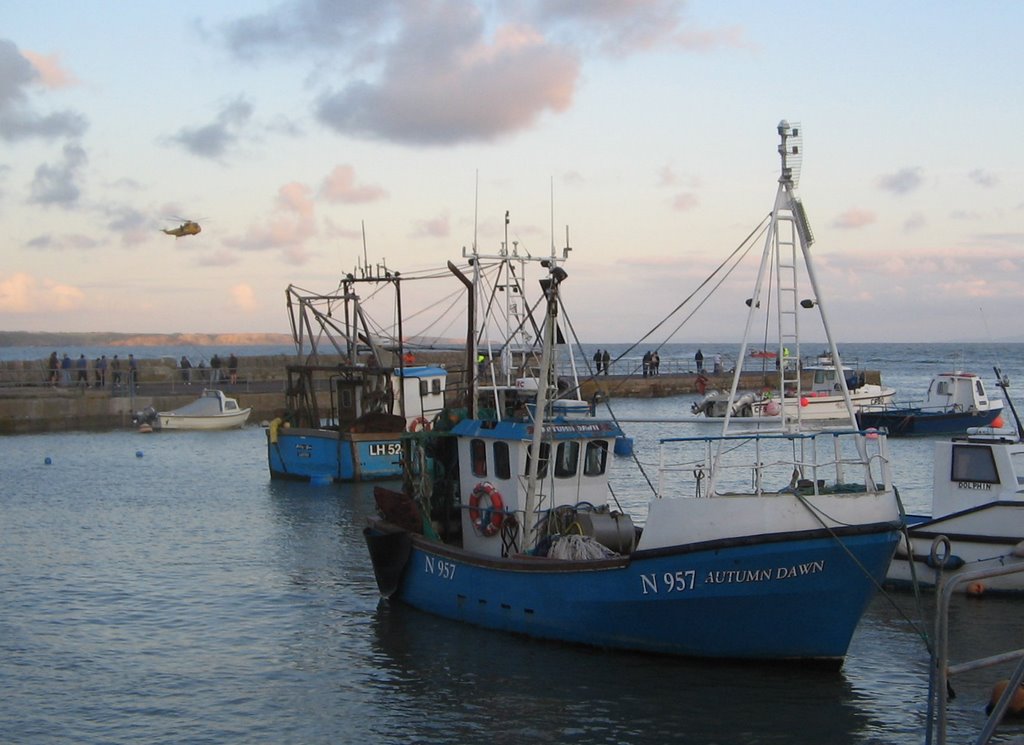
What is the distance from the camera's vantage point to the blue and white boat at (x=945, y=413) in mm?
44375

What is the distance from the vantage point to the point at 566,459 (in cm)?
1677

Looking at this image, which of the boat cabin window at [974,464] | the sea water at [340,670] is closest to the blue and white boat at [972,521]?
the boat cabin window at [974,464]

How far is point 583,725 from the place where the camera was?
12812mm

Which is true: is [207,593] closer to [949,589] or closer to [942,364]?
[949,589]

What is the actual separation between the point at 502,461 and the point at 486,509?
0.76 meters

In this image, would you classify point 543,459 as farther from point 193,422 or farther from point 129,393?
point 129,393

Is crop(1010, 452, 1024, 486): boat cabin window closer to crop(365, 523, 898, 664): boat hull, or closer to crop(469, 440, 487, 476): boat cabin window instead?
crop(365, 523, 898, 664): boat hull

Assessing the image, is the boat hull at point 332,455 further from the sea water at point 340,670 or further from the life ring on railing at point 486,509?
the life ring on railing at point 486,509

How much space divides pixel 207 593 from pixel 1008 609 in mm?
12874

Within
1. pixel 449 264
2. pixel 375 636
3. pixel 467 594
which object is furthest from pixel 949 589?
pixel 449 264

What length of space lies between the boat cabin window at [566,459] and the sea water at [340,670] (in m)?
2.50

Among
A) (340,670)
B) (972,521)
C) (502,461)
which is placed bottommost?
(340,670)

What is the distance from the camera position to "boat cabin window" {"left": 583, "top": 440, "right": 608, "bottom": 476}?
55.7 feet

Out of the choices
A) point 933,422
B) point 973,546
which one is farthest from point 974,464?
point 933,422
